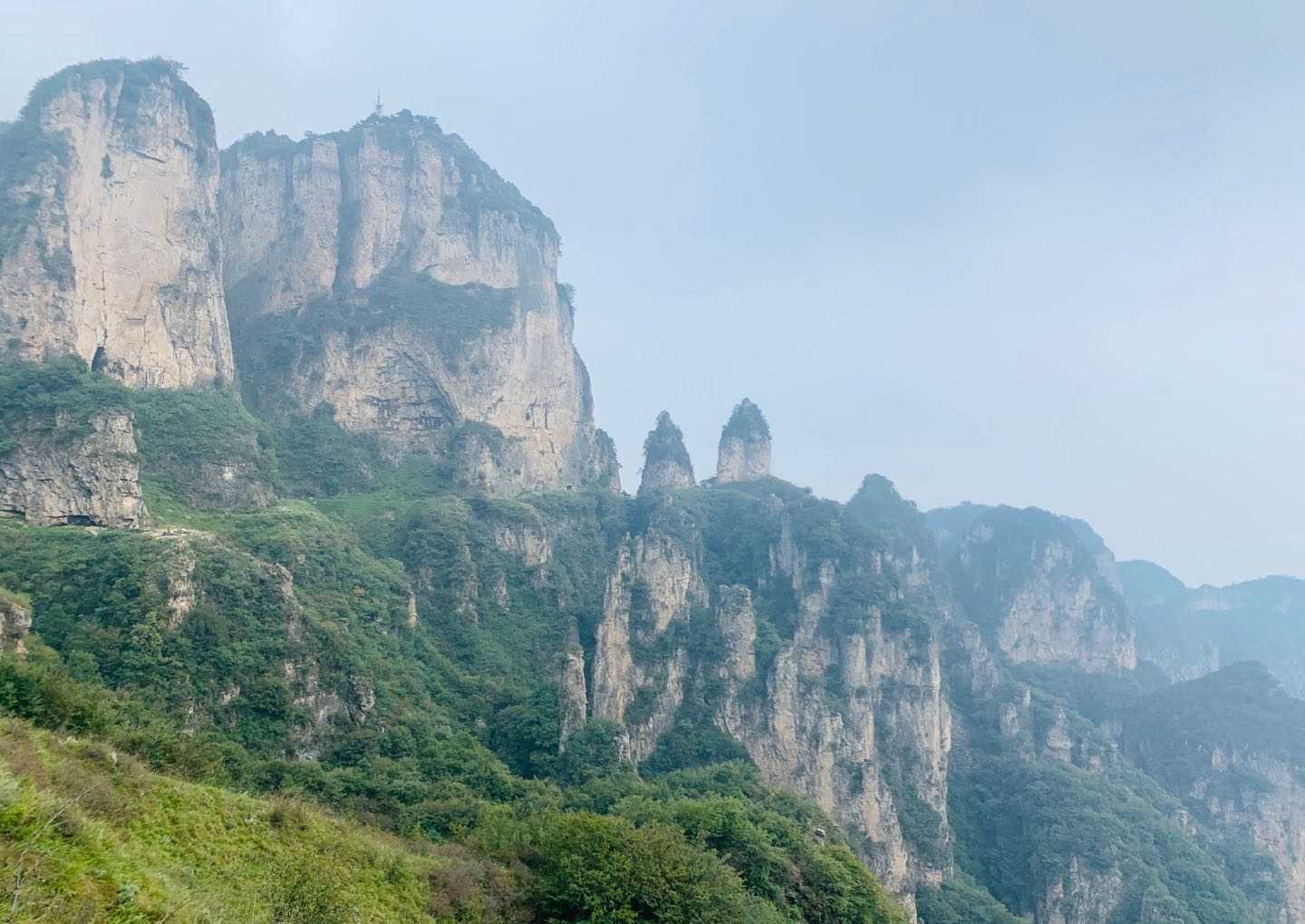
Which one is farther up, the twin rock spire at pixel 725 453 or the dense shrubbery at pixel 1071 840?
the twin rock spire at pixel 725 453

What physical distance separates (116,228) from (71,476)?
76.3 feet

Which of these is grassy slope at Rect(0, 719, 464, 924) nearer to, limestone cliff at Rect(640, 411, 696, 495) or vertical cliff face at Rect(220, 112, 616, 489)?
vertical cliff face at Rect(220, 112, 616, 489)

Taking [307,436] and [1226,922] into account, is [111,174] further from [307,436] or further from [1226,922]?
[1226,922]

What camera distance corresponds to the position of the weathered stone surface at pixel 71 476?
35594 mm

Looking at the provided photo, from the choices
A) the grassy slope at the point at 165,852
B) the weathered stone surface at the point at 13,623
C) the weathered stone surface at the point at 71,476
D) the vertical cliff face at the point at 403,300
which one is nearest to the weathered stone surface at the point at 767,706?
the vertical cliff face at the point at 403,300

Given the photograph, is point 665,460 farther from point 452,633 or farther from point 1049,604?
point 1049,604

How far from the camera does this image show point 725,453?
93.8 meters

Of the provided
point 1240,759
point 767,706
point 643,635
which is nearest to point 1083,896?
point 767,706

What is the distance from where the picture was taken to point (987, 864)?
59.4 meters

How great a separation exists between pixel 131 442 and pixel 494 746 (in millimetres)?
23180

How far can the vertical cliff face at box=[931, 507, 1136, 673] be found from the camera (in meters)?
94.4

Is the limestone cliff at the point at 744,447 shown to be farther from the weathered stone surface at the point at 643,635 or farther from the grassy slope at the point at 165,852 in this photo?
the grassy slope at the point at 165,852

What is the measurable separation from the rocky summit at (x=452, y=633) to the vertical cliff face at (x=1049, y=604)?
518mm

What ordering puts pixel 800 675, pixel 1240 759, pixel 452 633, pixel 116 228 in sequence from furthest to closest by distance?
pixel 1240 759, pixel 800 675, pixel 116 228, pixel 452 633
